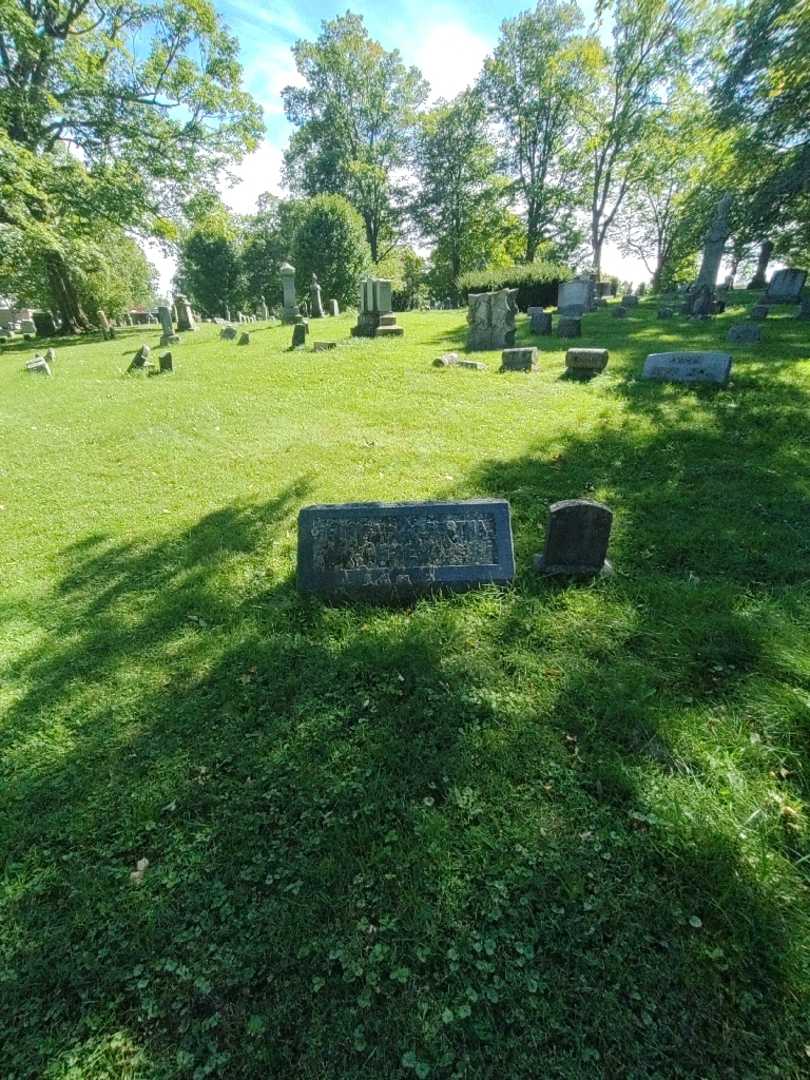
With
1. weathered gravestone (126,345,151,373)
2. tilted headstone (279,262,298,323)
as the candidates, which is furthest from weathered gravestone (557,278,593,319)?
weathered gravestone (126,345,151,373)

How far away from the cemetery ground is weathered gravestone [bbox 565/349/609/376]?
436 centimetres

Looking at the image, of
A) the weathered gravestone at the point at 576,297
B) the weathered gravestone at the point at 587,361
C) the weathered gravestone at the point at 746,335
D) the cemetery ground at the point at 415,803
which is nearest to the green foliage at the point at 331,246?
the weathered gravestone at the point at 576,297

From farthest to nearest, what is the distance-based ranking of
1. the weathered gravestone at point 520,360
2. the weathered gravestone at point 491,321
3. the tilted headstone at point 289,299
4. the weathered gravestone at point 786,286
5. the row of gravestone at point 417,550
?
the tilted headstone at point 289,299 → the weathered gravestone at point 786,286 → the weathered gravestone at point 491,321 → the weathered gravestone at point 520,360 → the row of gravestone at point 417,550

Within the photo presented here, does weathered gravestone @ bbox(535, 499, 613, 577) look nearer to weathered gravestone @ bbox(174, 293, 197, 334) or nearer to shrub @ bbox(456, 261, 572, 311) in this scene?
shrub @ bbox(456, 261, 572, 311)

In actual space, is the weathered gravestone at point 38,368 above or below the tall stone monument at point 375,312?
below

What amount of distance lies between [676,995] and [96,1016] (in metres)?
1.89

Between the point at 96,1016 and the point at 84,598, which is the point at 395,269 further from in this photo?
the point at 96,1016

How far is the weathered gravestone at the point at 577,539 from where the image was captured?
3.29 metres

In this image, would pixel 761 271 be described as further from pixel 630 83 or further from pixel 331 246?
pixel 331 246

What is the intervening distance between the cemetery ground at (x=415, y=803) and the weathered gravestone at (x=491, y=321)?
8.42 m

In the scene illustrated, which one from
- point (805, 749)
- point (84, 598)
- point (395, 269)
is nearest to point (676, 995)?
point (805, 749)

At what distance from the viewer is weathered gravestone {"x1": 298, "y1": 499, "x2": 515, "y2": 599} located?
344cm

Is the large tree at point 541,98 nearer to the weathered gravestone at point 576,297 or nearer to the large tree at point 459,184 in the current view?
the large tree at point 459,184

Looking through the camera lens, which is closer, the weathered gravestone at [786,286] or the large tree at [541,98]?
the weathered gravestone at [786,286]
